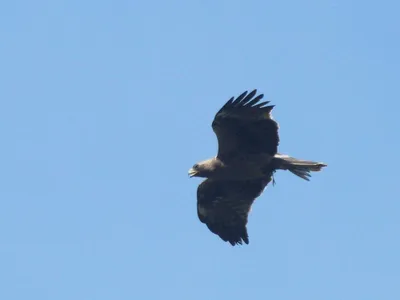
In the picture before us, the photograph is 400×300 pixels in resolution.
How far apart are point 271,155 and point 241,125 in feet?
2.55

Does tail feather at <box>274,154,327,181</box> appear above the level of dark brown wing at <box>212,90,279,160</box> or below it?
below

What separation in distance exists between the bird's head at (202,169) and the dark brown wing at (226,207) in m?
0.47

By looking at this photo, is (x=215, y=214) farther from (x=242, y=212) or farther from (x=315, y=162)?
(x=315, y=162)

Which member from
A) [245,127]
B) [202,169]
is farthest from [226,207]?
[245,127]

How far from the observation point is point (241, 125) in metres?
21.3

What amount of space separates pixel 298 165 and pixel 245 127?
118 centimetres

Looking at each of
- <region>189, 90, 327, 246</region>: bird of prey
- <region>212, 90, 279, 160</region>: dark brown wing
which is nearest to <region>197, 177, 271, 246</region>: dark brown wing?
<region>189, 90, 327, 246</region>: bird of prey

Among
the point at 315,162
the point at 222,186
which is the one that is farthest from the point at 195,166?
the point at 315,162

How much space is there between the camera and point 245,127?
69.9ft

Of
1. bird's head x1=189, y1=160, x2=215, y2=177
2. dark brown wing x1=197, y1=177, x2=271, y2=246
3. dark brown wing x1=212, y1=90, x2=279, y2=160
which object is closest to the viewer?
dark brown wing x1=212, y1=90, x2=279, y2=160

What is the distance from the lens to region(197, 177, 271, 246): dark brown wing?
2253 centimetres

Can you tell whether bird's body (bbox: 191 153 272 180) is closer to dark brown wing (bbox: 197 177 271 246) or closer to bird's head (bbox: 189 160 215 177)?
bird's head (bbox: 189 160 215 177)

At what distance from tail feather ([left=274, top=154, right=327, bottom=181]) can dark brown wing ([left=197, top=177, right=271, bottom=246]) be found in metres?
1.19

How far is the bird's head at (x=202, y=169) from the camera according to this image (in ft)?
72.0
